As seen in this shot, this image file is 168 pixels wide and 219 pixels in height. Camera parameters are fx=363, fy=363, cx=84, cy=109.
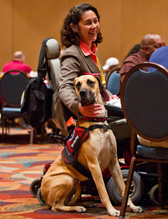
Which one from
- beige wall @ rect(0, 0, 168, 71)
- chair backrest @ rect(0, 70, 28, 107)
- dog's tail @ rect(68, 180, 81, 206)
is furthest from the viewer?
beige wall @ rect(0, 0, 168, 71)

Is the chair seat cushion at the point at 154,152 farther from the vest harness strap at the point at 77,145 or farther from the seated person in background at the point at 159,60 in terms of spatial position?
the vest harness strap at the point at 77,145

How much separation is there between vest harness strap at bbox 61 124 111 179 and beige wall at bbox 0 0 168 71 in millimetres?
6097

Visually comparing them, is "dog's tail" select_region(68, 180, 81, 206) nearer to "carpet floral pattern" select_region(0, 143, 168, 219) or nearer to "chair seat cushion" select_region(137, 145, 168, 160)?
"carpet floral pattern" select_region(0, 143, 168, 219)

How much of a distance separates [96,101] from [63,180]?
0.48 m

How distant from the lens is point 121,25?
806 cm

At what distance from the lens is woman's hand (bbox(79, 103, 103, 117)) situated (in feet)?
6.54

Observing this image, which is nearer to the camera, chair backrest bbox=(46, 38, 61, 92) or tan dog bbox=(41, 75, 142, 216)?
tan dog bbox=(41, 75, 142, 216)

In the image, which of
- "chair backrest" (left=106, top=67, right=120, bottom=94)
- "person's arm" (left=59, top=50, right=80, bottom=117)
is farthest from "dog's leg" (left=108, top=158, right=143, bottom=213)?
"chair backrest" (left=106, top=67, right=120, bottom=94)

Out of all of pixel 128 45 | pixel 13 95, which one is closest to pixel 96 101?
pixel 13 95

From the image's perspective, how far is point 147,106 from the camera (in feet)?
5.88

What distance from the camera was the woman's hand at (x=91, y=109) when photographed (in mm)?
1992

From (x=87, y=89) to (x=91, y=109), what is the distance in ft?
0.41

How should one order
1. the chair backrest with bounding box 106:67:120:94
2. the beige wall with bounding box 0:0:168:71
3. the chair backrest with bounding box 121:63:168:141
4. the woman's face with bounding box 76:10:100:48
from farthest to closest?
the beige wall with bounding box 0:0:168:71 < the chair backrest with bounding box 106:67:120:94 < the woman's face with bounding box 76:10:100:48 < the chair backrest with bounding box 121:63:168:141

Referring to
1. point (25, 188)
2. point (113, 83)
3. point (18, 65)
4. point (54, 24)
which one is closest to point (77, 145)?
point (25, 188)
